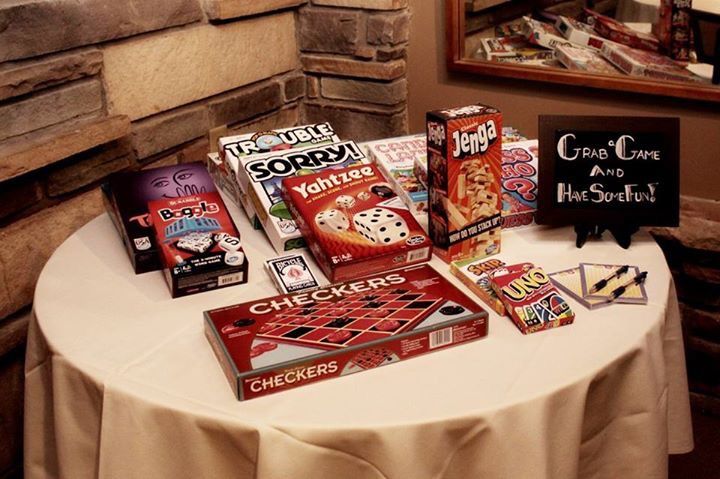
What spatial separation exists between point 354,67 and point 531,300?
1234 mm

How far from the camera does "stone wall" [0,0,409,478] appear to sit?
5.13 feet

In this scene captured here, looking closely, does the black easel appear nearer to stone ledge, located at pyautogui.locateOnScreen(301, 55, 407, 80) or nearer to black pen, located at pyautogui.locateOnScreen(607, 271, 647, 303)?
black pen, located at pyautogui.locateOnScreen(607, 271, 647, 303)

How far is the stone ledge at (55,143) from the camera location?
1.50 meters

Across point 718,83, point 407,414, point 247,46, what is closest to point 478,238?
point 407,414

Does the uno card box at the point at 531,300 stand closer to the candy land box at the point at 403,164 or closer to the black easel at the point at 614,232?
the black easel at the point at 614,232

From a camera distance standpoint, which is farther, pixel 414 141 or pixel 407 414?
pixel 414 141

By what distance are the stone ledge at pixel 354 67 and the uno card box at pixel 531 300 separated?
1.10 metres

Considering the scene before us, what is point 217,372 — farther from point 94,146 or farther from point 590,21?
point 590,21

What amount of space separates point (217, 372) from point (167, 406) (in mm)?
89

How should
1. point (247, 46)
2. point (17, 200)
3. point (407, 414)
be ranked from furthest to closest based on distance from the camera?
point (247, 46) < point (17, 200) < point (407, 414)

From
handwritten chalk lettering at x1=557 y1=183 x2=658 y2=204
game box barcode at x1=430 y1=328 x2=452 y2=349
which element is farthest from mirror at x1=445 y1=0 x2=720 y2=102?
game box barcode at x1=430 y1=328 x2=452 y2=349

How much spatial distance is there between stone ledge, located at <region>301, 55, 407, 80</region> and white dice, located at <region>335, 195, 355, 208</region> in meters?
0.87

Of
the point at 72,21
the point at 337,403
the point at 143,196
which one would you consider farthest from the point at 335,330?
the point at 72,21

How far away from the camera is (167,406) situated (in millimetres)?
1039
